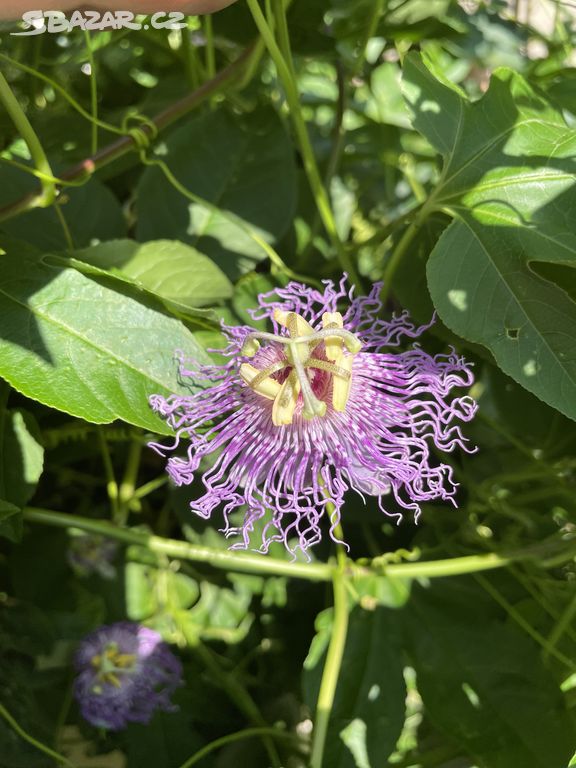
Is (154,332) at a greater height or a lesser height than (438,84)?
lesser

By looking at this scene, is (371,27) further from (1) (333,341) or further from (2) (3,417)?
(2) (3,417)

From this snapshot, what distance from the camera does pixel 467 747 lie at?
751mm

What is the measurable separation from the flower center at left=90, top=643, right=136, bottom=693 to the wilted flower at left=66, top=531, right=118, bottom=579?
3.5 inches

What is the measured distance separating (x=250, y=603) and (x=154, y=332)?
0.43 metres

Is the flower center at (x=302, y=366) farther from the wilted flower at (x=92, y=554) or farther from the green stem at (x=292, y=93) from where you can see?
the wilted flower at (x=92, y=554)

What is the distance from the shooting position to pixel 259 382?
605 millimetres

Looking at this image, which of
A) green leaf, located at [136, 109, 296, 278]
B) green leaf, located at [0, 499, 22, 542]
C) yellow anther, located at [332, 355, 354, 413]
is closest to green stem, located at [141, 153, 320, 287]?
green leaf, located at [136, 109, 296, 278]

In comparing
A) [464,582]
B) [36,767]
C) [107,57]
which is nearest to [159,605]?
[36,767]

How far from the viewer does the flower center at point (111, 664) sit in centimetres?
81

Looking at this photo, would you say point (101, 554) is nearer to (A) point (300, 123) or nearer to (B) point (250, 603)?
(B) point (250, 603)

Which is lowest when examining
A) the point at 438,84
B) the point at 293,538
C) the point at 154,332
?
the point at 293,538

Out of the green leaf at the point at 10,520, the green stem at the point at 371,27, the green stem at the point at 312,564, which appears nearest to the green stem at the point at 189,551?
the green stem at the point at 312,564

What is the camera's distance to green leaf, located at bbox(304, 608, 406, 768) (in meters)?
0.74

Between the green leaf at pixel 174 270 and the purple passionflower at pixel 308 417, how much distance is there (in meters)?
0.06
